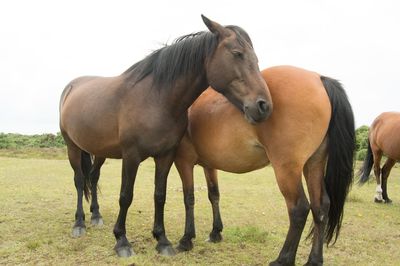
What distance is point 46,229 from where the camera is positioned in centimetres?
542

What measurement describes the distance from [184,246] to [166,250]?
30 cm

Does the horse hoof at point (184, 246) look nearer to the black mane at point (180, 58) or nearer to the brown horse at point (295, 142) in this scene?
the brown horse at point (295, 142)

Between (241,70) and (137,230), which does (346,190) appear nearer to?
(241,70)

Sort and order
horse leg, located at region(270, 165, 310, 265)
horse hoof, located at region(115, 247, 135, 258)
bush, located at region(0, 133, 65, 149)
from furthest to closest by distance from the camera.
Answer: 1. bush, located at region(0, 133, 65, 149)
2. horse hoof, located at region(115, 247, 135, 258)
3. horse leg, located at region(270, 165, 310, 265)

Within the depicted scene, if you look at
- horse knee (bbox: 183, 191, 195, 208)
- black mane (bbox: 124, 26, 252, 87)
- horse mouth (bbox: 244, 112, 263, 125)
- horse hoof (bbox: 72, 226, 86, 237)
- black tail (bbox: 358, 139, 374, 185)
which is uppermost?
black mane (bbox: 124, 26, 252, 87)

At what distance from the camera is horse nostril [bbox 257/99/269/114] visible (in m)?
3.42

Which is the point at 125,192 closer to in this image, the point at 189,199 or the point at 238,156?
the point at 189,199

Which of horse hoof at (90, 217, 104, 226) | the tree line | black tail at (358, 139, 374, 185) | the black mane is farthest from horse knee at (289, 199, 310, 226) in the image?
the tree line

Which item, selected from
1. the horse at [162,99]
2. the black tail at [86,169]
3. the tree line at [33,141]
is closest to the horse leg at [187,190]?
the horse at [162,99]

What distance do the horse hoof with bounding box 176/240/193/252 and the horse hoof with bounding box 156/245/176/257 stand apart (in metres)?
0.16

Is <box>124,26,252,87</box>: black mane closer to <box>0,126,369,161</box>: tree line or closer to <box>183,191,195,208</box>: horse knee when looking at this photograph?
<box>183,191,195,208</box>: horse knee

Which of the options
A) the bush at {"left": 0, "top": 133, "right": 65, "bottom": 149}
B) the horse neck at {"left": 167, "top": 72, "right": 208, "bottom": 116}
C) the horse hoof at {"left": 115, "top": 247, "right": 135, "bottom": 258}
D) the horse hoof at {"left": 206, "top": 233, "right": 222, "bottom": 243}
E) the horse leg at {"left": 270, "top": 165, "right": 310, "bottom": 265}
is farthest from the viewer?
the bush at {"left": 0, "top": 133, "right": 65, "bottom": 149}

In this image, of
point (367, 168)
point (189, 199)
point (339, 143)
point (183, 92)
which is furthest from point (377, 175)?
point (183, 92)

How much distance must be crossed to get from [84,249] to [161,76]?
7.63 ft
